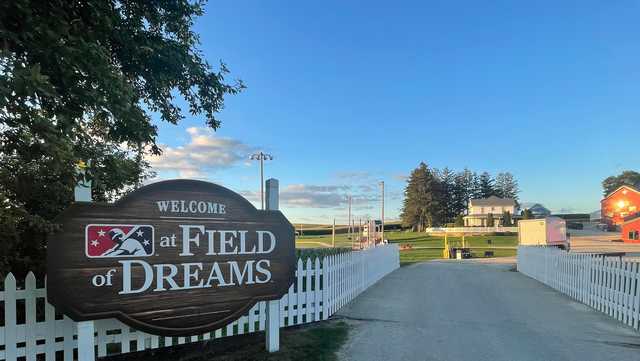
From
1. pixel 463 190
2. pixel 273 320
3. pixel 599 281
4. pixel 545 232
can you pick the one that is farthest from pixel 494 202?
pixel 273 320

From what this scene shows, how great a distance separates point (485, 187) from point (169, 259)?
136 metres

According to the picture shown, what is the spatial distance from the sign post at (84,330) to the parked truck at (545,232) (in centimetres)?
2360

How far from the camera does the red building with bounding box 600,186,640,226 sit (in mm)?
78875

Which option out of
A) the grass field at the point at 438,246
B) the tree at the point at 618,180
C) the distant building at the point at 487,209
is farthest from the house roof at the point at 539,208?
the grass field at the point at 438,246

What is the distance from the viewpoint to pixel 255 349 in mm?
5926

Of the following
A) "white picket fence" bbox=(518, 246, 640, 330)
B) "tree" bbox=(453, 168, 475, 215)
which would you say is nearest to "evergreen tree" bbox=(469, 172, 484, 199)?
"tree" bbox=(453, 168, 475, 215)

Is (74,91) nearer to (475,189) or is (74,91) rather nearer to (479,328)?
(479,328)

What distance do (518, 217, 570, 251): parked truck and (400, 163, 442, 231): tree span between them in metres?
83.3

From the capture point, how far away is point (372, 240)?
27516mm

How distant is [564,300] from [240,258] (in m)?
9.21

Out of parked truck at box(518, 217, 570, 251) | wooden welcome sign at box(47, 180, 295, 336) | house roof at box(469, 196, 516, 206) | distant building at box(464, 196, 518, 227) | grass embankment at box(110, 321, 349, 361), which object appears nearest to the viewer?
wooden welcome sign at box(47, 180, 295, 336)

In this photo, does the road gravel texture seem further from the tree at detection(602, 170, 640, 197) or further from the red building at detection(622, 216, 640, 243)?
the tree at detection(602, 170, 640, 197)

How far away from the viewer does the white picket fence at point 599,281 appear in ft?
26.0

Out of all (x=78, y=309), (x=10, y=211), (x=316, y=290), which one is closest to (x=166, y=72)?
(x=10, y=211)
